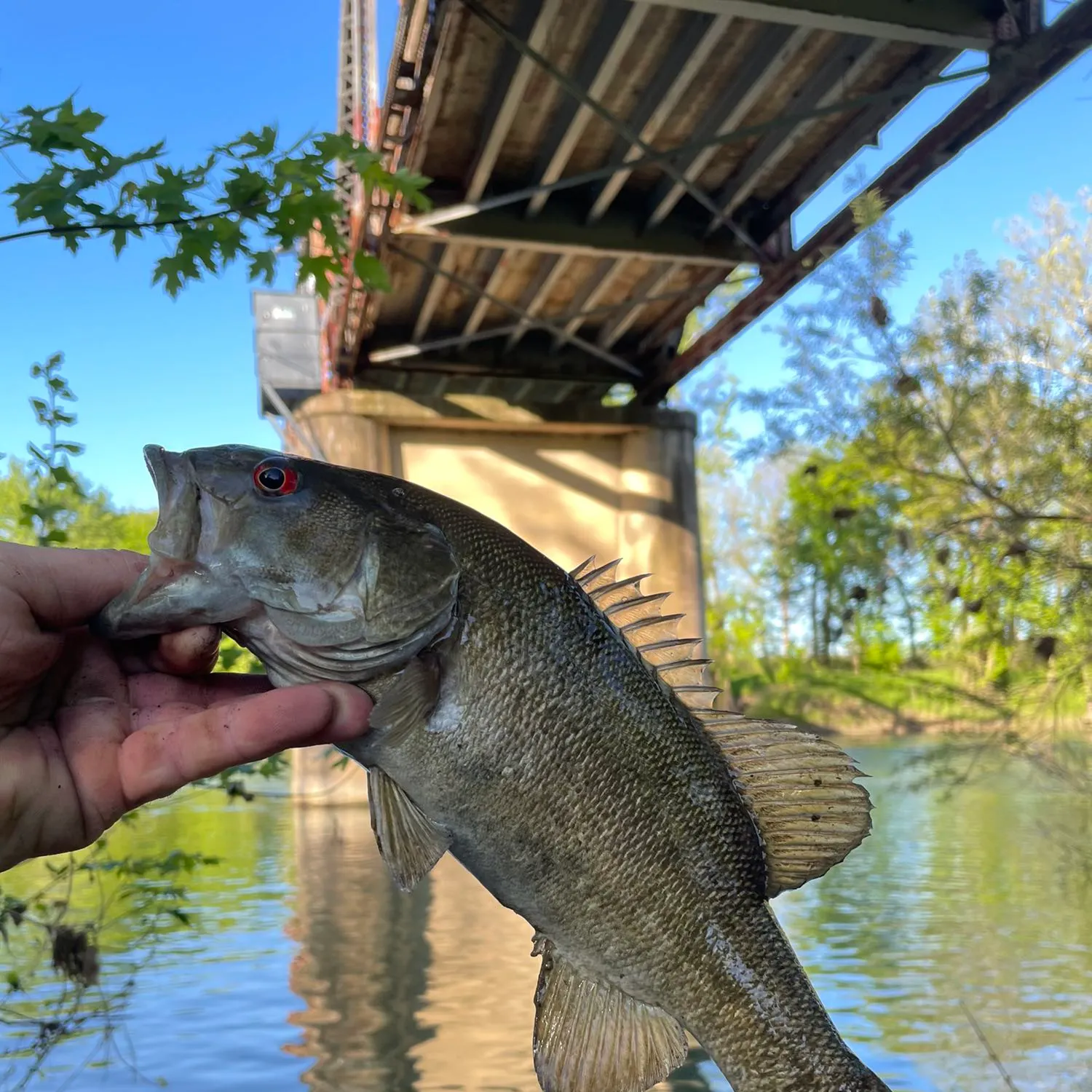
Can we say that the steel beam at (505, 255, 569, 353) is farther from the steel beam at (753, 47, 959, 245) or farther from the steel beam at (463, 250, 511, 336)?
the steel beam at (753, 47, 959, 245)

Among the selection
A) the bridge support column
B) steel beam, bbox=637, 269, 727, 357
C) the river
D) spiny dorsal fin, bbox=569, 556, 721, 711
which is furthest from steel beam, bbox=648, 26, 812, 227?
spiny dorsal fin, bbox=569, 556, 721, 711

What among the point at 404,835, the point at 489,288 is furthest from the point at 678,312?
the point at 404,835

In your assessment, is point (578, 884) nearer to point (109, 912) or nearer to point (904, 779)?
point (109, 912)

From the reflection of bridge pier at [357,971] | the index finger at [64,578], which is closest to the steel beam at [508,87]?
the index finger at [64,578]

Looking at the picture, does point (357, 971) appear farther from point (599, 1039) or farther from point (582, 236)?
point (582, 236)

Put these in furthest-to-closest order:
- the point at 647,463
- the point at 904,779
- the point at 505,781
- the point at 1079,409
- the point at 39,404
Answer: the point at 904,779, the point at 647,463, the point at 1079,409, the point at 39,404, the point at 505,781

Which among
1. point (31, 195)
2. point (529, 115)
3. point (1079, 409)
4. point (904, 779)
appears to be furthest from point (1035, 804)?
point (31, 195)

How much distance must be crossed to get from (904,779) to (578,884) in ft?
37.3

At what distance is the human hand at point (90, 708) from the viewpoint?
5.86ft

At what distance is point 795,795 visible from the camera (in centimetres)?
201

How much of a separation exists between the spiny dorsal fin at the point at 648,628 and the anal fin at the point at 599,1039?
0.53m

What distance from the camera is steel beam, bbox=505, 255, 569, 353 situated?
8484mm

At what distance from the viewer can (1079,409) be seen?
17.2ft

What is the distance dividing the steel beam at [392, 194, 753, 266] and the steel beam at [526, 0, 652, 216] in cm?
29
